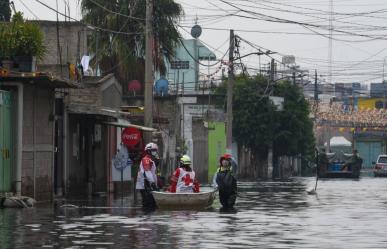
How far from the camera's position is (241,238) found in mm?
18359

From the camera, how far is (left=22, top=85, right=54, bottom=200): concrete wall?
98.0 feet

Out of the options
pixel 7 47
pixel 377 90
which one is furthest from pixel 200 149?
pixel 377 90

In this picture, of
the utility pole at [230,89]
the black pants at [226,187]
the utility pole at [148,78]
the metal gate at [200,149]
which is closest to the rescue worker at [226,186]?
the black pants at [226,187]

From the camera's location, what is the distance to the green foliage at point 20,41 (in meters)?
28.6

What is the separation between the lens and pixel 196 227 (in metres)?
20.9

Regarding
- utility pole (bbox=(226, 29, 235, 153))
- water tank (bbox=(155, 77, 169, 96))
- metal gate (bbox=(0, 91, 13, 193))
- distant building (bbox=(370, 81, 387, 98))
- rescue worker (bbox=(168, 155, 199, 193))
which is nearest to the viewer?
rescue worker (bbox=(168, 155, 199, 193))

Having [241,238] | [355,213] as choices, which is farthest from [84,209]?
[241,238]

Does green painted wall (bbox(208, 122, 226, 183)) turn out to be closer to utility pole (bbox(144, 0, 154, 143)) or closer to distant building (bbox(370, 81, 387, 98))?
utility pole (bbox(144, 0, 154, 143))

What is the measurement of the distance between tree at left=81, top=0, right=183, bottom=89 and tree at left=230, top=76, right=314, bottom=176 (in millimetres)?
16598

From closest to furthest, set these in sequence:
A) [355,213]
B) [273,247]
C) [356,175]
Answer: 1. [273,247]
2. [355,213]
3. [356,175]

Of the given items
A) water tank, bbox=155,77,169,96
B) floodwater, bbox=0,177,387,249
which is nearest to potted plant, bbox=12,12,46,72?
floodwater, bbox=0,177,387,249

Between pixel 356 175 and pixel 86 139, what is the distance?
35.7 metres

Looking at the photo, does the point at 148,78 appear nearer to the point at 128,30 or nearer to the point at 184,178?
the point at 184,178

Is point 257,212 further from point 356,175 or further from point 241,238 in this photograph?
point 356,175
